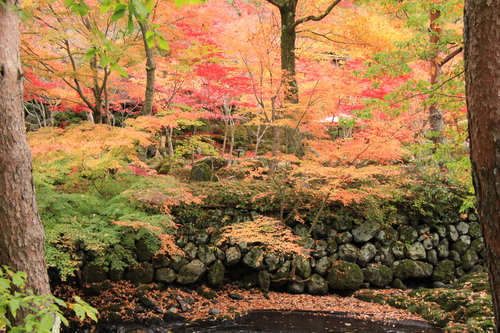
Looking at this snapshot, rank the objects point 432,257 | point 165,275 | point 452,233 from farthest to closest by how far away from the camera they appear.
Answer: point 452,233, point 432,257, point 165,275

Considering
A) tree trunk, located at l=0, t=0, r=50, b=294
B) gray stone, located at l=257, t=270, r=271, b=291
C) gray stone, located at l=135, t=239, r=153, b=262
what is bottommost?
gray stone, located at l=257, t=270, r=271, b=291

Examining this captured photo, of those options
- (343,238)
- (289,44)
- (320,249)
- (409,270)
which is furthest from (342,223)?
(289,44)

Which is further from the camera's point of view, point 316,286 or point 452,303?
point 316,286

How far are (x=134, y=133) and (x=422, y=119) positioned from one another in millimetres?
8698

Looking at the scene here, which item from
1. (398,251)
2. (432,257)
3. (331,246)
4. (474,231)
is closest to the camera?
(331,246)

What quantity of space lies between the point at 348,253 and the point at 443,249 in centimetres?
234

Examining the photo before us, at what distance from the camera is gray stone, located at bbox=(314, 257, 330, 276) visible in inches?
272

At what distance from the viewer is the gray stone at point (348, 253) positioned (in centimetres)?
711

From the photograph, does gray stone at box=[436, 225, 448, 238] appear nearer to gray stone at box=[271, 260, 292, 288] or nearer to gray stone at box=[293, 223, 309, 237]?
gray stone at box=[293, 223, 309, 237]

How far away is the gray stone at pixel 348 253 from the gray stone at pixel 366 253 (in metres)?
0.10

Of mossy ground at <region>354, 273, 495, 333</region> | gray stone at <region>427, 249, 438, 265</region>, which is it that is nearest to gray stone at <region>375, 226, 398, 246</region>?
gray stone at <region>427, 249, 438, 265</region>

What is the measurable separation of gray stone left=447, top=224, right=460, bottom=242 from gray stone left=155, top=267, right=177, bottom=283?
6.12 metres

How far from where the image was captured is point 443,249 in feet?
25.1

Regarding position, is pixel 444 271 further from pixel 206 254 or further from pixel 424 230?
pixel 206 254
